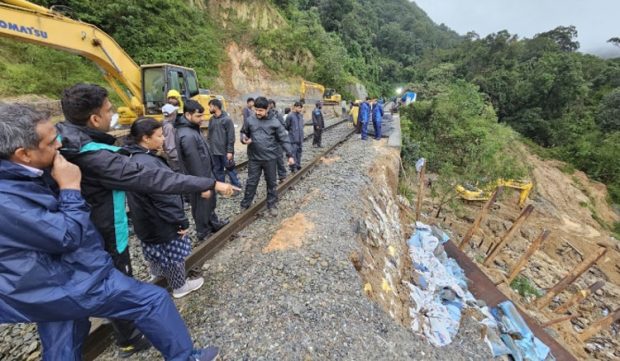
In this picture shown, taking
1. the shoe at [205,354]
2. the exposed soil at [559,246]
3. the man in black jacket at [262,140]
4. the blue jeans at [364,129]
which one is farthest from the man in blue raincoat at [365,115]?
the shoe at [205,354]

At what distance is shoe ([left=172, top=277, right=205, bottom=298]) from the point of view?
2875 millimetres

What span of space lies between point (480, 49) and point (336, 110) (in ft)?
145

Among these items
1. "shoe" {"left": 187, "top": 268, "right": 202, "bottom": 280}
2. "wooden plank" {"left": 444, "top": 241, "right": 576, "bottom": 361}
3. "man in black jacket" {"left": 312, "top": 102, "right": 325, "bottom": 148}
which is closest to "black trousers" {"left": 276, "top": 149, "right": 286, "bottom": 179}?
"shoe" {"left": 187, "top": 268, "right": 202, "bottom": 280}

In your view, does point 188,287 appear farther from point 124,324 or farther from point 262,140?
point 262,140

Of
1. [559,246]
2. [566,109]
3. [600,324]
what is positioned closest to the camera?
[600,324]

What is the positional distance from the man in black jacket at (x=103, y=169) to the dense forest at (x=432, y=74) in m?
9.71

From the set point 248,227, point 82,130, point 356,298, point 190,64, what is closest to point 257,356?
point 356,298

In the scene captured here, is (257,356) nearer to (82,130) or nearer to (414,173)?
(82,130)

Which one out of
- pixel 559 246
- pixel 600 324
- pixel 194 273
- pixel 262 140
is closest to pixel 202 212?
pixel 194 273

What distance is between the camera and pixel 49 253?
4.50 ft

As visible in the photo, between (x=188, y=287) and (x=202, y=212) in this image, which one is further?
(x=202, y=212)

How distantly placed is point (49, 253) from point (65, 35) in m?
6.32

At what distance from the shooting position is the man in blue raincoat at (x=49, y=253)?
1.26 m

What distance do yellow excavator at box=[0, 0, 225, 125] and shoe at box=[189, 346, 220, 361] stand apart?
6048mm
